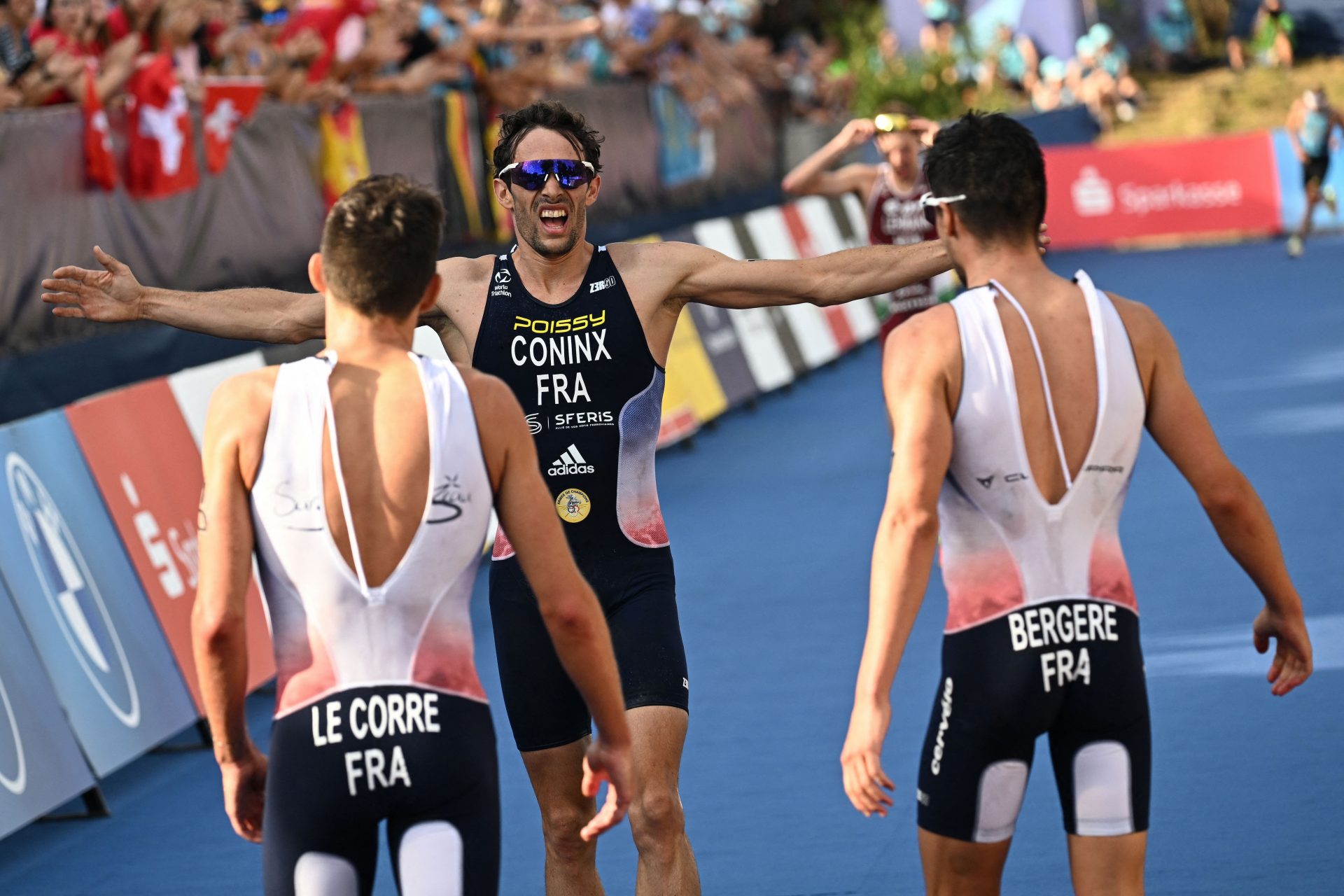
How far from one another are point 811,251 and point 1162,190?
12.7 meters

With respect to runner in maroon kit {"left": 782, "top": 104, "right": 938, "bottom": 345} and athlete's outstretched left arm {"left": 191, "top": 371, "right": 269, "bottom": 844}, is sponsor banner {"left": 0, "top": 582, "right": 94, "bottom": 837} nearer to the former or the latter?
athlete's outstretched left arm {"left": 191, "top": 371, "right": 269, "bottom": 844}

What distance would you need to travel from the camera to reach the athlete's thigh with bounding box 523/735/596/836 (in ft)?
15.4

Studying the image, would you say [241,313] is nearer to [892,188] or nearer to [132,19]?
[892,188]

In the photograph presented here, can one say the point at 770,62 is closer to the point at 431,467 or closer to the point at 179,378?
the point at 179,378

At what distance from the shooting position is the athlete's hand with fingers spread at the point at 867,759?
3.44 meters

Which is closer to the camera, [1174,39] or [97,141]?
[97,141]

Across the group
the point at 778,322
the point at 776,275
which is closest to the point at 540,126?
the point at 776,275

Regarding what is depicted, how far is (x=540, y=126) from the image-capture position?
4859 millimetres

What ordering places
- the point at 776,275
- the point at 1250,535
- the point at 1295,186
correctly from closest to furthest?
the point at 1250,535 → the point at 776,275 → the point at 1295,186

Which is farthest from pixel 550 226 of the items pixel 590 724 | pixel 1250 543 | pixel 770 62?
pixel 770 62

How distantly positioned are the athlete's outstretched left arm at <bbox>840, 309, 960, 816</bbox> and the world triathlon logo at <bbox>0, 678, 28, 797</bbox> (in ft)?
13.1

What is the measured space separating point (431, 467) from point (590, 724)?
1954 mm

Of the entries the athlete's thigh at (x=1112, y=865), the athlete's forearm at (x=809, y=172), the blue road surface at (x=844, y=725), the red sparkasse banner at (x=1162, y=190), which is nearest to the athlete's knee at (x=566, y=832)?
the blue road surface at (x=844, y=725)

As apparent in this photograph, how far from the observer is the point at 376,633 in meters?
3.18
